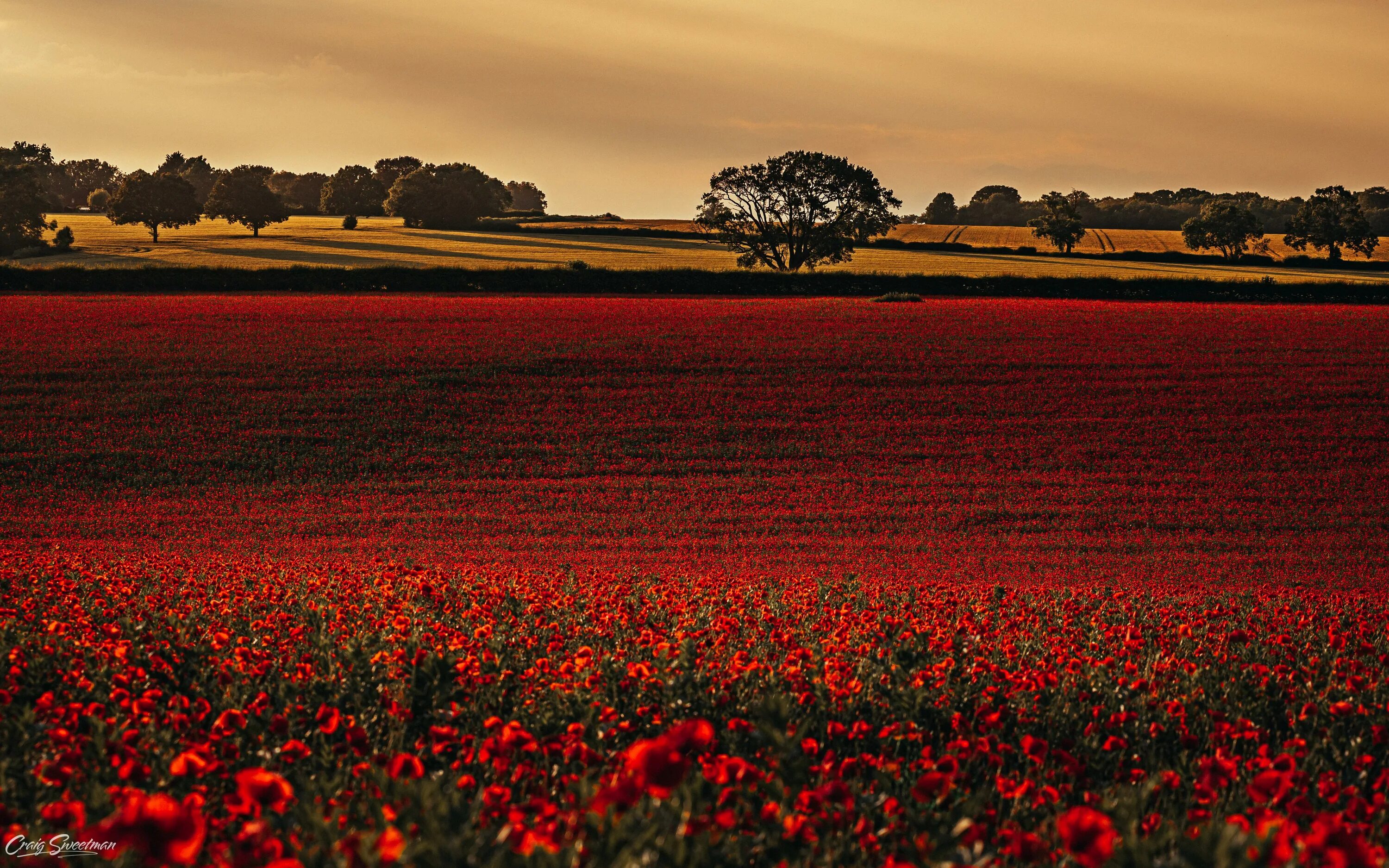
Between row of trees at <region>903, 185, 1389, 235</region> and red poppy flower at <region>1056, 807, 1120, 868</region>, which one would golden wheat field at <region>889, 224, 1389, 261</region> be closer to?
row of trees at <region>903, 185, 1389, 235</region>

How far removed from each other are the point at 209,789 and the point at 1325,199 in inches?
4651

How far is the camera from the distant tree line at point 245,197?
266 feet

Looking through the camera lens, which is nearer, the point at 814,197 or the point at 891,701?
the point at 891,701

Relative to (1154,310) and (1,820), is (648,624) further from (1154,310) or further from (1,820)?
(1154,310)

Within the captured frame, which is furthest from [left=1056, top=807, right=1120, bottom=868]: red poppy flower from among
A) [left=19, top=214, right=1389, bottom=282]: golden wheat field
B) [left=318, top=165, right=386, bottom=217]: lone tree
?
[left=318, top=165, right=386, bottom=217]: lone tree

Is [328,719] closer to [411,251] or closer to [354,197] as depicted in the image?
[411,251]

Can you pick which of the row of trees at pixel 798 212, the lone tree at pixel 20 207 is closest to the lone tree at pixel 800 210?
the row of trees at pixel 798 212

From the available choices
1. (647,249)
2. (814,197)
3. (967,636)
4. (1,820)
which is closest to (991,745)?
(967,636)

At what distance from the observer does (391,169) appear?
453 ft

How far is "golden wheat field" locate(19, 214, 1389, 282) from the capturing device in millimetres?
61906

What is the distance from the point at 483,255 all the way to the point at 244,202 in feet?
110

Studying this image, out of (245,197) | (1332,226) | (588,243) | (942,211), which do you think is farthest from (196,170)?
(1332,226)

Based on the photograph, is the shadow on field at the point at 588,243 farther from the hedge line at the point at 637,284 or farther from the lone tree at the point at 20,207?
the lone tree at the point at 20,207

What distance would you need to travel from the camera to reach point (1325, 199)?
324 feet
